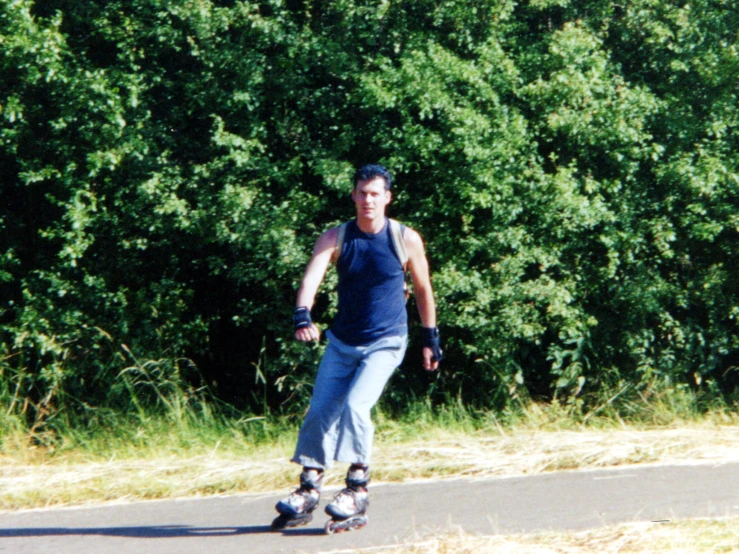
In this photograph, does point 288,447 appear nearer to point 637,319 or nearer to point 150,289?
point 150,289

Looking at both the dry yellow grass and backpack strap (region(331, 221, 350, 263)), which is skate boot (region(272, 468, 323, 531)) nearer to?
the dry yellow grass

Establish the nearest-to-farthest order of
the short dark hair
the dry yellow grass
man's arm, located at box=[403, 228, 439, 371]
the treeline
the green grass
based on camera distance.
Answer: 1. the short dark hair
2. man's arm, located at box=[403, 228, 439, 371]
3. the dry yellow grass
4. the green grass
5. the treeline

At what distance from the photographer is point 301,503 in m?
5.05

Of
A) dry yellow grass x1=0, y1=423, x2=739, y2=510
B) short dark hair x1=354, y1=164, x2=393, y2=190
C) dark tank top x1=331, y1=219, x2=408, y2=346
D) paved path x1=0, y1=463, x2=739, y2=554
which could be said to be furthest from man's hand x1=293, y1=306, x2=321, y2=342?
dry yellow grass x1=0, y1=423, x2=739, y2=510

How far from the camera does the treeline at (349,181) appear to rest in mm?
7879

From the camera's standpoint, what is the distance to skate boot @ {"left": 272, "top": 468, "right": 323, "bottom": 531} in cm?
501

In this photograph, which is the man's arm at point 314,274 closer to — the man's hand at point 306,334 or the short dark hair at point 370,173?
the man's hand at point 306,334

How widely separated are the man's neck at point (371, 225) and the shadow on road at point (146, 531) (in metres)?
1.69

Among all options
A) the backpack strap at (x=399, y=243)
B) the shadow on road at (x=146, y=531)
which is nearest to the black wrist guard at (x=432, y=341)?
the backpack strap at (x=399, y=243)

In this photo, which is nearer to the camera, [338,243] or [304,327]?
[304,327]

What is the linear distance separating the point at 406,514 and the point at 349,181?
3314 millimetres

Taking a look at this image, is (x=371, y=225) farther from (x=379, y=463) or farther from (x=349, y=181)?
(x=349, y=181)

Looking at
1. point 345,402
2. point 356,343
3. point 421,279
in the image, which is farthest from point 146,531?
point 421,279

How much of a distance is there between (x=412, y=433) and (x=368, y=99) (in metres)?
2.73
